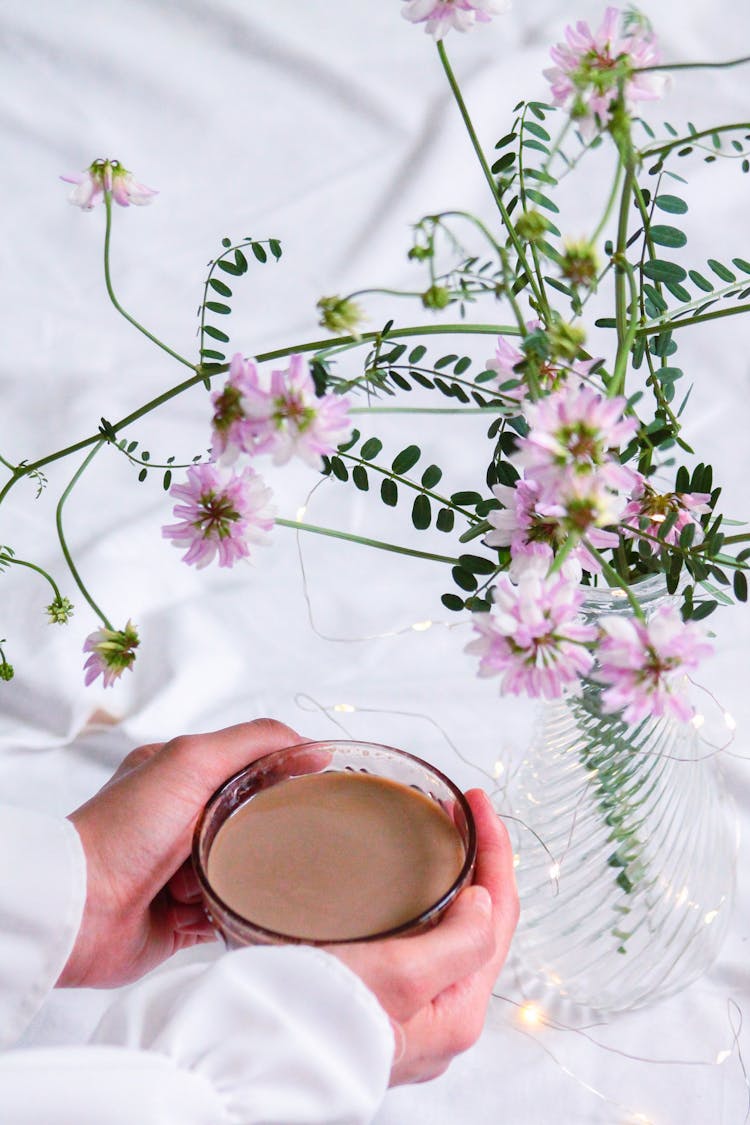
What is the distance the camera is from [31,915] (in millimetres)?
531

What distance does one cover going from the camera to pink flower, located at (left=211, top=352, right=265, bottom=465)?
0.39m

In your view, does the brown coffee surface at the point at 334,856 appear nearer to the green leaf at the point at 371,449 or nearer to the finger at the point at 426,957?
the finger at the point at 426,957

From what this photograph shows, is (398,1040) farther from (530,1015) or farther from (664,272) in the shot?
(664,272)

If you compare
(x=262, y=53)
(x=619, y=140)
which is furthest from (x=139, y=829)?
(x=262, y=53)

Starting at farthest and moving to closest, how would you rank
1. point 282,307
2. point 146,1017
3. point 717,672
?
point 282,307 < point 717,672 < point 146,1017

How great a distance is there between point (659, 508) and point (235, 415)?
0.59 ft

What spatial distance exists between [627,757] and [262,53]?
87cm

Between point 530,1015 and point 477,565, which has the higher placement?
point 477,565

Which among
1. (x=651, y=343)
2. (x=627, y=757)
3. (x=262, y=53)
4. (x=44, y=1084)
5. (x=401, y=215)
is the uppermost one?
(x=262, y=53)

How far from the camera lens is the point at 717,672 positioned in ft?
2.67

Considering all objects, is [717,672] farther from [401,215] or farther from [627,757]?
[401,215]

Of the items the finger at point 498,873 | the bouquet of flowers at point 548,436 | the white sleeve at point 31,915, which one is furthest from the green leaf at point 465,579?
the white sleeve at point 31,915

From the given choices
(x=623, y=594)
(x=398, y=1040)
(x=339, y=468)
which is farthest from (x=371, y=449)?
(x=398, y=1040)

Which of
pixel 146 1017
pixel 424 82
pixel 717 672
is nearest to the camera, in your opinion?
pixel 146 1017
